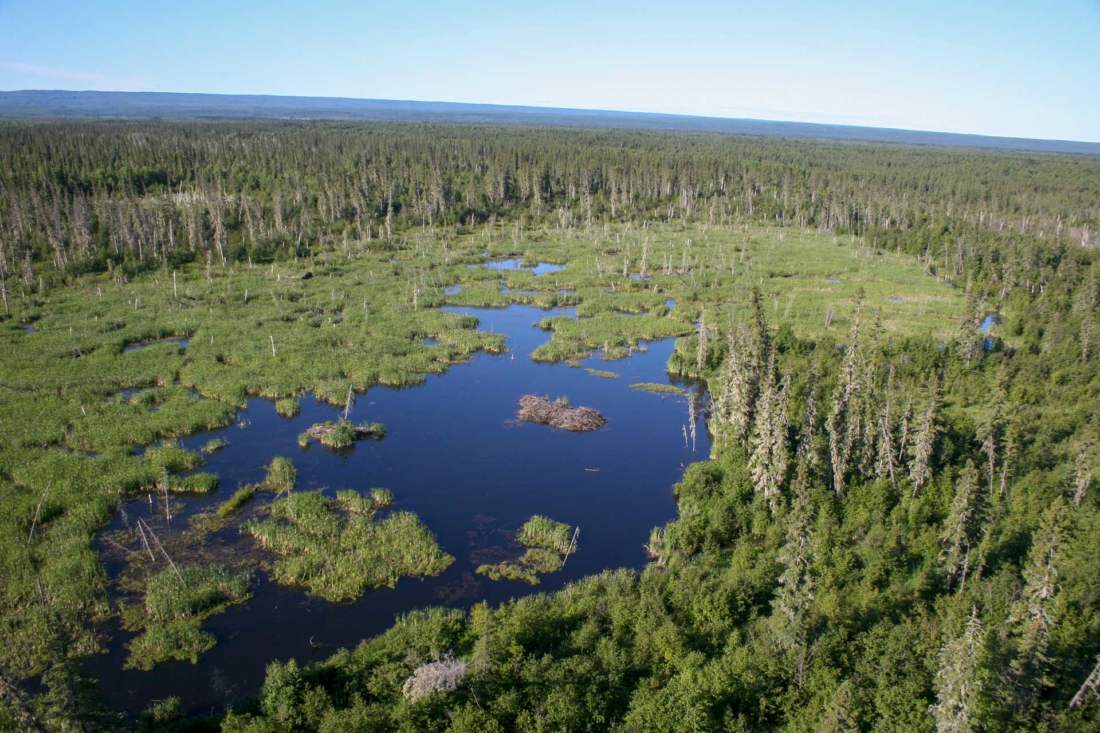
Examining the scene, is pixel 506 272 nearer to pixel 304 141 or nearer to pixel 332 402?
pixel 332 402

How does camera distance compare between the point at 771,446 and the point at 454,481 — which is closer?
the point at 771,446

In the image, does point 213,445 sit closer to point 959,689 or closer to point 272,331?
point 272,331

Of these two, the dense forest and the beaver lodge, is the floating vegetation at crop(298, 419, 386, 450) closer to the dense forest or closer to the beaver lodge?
the dense forest

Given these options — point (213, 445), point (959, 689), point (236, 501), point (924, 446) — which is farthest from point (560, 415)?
point (959, 689)

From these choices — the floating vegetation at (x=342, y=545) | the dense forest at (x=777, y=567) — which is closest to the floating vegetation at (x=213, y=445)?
the dense forest at (x=777, y=567)

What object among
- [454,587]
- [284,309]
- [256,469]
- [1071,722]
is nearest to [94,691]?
[454,587]

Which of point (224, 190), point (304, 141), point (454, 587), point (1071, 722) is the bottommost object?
point (454, 587)

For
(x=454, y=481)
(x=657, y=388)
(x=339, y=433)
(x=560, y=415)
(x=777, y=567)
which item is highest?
(x=657, y=388)
